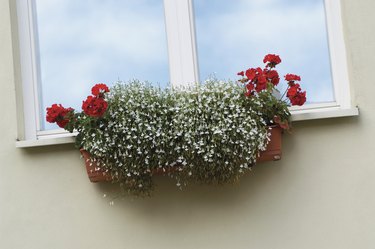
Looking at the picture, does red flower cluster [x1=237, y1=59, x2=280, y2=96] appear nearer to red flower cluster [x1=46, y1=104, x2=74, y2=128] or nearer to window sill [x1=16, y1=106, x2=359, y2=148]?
window sill [x1=16, y1=106, x2=359, y2=148]

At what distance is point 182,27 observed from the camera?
147 inches

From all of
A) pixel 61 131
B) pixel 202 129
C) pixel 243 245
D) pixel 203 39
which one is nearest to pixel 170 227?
pixel 243 245

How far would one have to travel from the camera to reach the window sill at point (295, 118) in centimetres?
336

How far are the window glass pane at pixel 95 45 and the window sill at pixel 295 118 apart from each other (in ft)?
0.63

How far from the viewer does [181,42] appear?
3.73 metres

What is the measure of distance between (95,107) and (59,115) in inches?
10.8

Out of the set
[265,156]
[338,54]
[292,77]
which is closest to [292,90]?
[292,77]

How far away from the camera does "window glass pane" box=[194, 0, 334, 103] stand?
12.0 ft

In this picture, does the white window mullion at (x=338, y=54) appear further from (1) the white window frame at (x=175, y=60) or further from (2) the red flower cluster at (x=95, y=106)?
(2) the red flower cluster at (x=95, y=106)

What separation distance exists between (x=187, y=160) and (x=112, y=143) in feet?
1.31

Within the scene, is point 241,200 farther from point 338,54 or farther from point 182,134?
point 338,54

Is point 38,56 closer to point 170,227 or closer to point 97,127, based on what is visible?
point 97,127

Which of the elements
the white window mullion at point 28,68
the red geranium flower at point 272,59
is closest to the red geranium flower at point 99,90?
the white window mullion at point 28,68

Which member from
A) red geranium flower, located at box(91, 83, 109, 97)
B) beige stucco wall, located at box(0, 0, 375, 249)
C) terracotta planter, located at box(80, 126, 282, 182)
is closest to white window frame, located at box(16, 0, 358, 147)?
beige stucco wall, located at box(0, 0, 375, 249)
